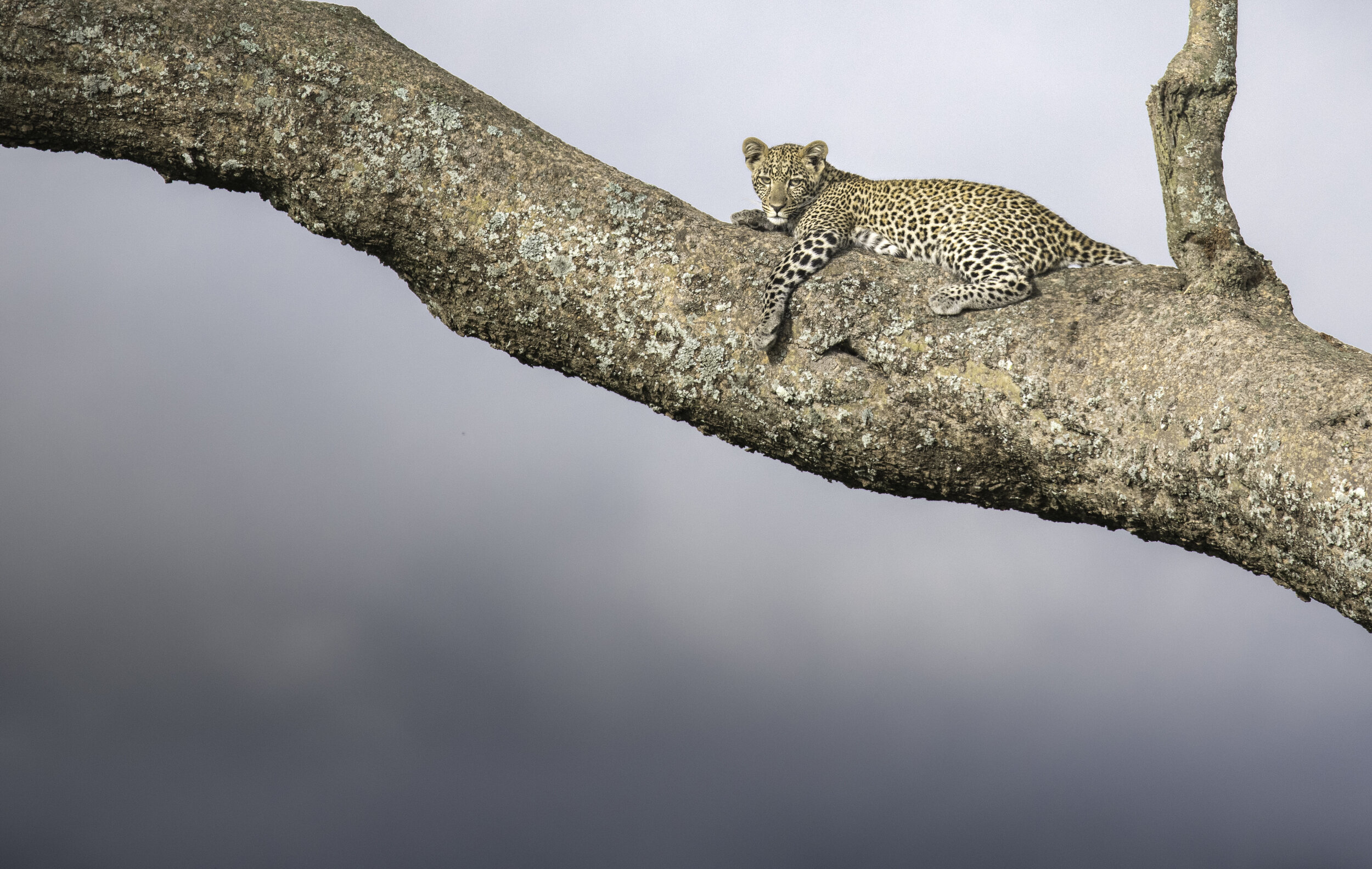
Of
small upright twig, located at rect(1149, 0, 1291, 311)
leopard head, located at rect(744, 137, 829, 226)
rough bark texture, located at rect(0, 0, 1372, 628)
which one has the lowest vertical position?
rough bark texture, located at rect(0, 0, 1372, 628)

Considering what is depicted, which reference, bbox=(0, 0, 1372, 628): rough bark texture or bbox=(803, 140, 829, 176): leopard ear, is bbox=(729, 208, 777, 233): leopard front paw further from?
bbox=(0, 0, 1372, 628): rough bark texture

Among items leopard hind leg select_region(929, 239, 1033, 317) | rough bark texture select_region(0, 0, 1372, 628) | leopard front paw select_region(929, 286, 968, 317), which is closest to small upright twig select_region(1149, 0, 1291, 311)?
rough bark texture select_region(0, 0, 1372, 628)

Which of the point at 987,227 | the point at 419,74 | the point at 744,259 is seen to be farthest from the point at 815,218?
the point at 419,74

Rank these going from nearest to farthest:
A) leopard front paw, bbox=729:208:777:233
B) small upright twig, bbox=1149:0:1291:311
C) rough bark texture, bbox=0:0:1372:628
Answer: rough bark texture, bbox=0:0:1372:628
small upright twig, bbox=1149:0:1291:311
leopard front paw, bbox=729:208:777:233

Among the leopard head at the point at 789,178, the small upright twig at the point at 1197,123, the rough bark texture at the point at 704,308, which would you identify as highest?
the leopard head at the point at 789,178

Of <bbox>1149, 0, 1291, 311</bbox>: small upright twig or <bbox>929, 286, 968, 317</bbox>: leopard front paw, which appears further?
<bbox>1149, 0, 1291, 311</bbox>: small upright twig

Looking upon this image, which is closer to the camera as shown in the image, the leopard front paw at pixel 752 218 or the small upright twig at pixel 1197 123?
the small upright twig at pixel 1197 123

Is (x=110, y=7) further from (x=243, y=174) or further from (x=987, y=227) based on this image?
(x=987, y=227)

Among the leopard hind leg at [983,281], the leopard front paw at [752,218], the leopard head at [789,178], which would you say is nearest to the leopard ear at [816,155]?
the leopard head at [789,178]

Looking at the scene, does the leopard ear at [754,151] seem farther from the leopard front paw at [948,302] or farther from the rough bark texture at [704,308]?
the leopard front paw at [948,302]
